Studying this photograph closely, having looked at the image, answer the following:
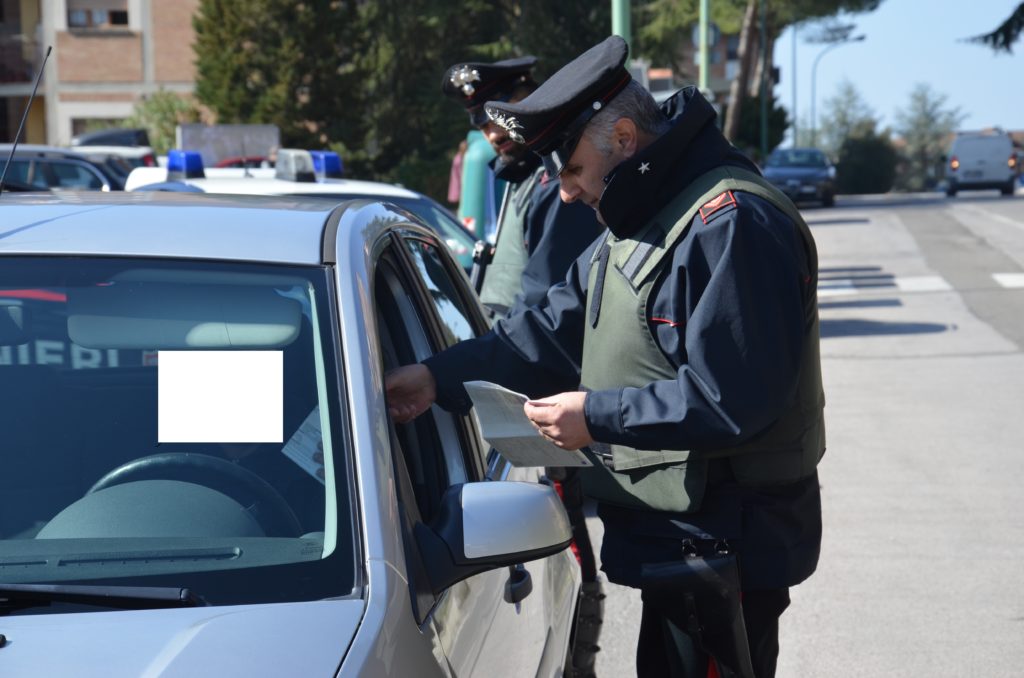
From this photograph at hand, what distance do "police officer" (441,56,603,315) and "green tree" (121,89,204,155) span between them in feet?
98.8

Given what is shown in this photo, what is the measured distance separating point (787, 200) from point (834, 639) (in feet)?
8.63

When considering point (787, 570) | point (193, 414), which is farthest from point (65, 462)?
point (787, 570)

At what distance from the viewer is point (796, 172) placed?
35281mm

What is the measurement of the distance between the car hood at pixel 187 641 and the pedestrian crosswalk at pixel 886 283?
15.0 meters

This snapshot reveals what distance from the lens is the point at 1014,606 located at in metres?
5.24

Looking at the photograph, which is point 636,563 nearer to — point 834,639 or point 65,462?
point 65,462

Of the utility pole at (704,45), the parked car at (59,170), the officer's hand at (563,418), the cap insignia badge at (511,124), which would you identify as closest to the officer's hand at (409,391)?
the officer's hand at (563,418)

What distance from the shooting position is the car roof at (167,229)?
102 inches

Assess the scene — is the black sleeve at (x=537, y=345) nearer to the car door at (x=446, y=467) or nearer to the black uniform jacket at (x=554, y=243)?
the car door at (x=446, y=467)

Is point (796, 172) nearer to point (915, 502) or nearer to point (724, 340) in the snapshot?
point (915, 502)

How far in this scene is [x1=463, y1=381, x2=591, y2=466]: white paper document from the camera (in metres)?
2.69

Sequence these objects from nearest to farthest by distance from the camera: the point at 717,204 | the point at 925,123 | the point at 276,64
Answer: the point at 717,204 → the point at 276,64 → the point at 925,123

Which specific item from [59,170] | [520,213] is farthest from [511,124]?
[59,170]

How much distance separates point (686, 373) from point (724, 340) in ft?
0.31
